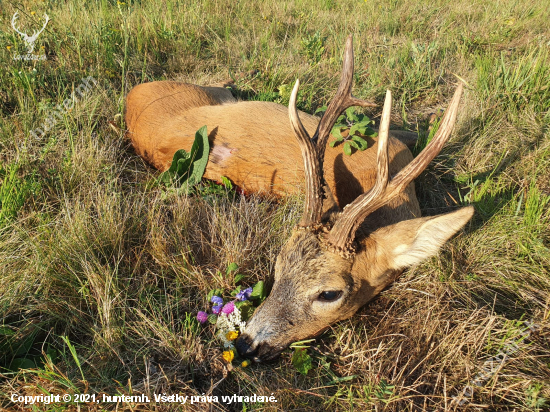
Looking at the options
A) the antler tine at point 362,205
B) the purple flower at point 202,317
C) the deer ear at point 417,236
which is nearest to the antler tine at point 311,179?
the antler tine at point 362,205

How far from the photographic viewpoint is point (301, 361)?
2.52m

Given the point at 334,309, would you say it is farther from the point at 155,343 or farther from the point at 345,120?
the point at 345,120

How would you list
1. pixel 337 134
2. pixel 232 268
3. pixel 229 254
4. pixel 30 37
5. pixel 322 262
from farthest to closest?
1. pixel 30 37
2. pixel 337 134
3. pixel 229 254
4. pixel 232 268
5. pixel 322 262

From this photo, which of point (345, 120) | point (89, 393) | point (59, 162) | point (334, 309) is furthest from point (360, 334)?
point (59, 162)

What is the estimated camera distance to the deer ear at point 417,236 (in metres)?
2.27

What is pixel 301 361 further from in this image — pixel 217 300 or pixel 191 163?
pixel 191 163

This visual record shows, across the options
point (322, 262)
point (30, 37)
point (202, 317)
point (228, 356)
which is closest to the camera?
point (228, 356)

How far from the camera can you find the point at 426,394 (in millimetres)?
2305

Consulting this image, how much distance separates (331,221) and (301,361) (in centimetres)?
89

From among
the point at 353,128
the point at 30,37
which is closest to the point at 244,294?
the point at 353,128

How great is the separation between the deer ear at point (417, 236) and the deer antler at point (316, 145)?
433mm

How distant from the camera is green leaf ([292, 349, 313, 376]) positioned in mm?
2490

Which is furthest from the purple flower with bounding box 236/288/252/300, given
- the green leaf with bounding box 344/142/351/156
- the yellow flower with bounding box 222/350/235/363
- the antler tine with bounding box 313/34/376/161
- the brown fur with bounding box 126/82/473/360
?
the green leaf with bounding box 344/142/351/156

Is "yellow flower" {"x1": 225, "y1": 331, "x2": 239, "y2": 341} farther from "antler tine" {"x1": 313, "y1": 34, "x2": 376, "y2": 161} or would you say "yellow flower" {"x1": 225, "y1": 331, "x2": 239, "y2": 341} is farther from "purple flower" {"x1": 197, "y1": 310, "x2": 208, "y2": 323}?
"antler tine" {"x1": 313, "y1": 34, "x2": 376, "y2": 161}
